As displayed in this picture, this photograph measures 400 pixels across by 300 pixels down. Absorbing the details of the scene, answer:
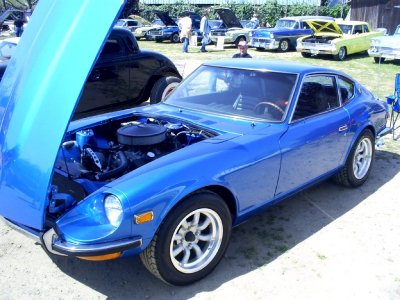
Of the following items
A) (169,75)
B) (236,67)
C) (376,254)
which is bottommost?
(376,254)

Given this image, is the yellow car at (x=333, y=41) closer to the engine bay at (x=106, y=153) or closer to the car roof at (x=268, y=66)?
the car roof at (x=268, y=66)

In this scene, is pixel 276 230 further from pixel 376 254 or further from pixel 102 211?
pixel 102 211

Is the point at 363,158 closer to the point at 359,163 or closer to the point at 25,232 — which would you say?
the point at 359,163

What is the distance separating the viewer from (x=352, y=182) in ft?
15.3

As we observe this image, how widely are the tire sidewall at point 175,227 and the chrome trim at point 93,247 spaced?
24 cm

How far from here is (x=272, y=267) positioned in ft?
10.7

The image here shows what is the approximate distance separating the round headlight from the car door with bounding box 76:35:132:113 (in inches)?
173

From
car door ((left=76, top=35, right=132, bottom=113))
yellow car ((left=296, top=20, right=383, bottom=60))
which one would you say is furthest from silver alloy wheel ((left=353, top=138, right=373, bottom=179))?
yellow car ((left=296, top=20, right=383, bottom=60))

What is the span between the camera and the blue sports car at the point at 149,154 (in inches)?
104

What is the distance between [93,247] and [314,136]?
2240 mm

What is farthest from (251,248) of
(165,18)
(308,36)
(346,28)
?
(165,18)

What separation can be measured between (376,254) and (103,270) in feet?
7.29

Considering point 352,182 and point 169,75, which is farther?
point 169,75

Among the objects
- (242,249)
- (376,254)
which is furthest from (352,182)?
(242,249)
